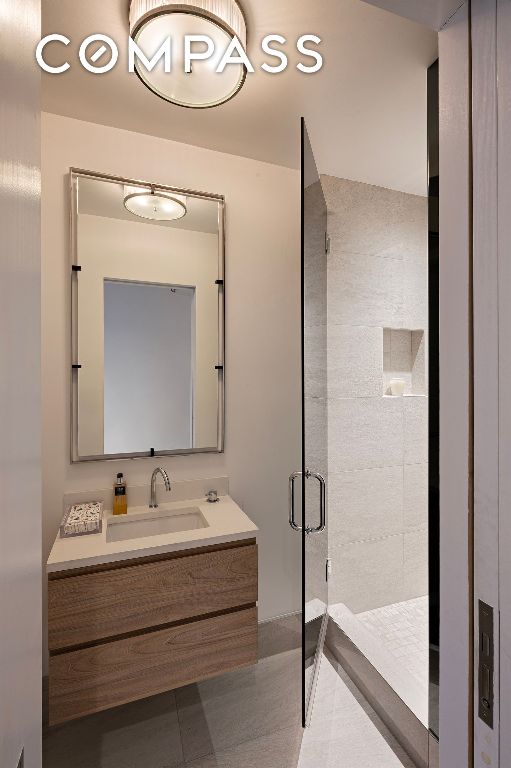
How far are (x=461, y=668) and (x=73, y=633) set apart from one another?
1.16 m

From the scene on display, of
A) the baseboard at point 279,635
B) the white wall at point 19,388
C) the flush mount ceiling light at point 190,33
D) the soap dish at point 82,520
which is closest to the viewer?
the white wall at point 19,388

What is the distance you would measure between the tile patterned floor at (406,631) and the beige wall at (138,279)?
131 cm

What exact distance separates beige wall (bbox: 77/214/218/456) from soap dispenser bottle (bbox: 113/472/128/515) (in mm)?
173

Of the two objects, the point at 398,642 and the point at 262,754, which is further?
the point at 398,642

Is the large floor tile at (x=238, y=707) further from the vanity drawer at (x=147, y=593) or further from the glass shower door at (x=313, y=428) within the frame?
the vanity drawer at (x=147, y=593)

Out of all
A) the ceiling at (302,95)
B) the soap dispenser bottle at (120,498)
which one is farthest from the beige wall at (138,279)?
the ceiling at (302,95)

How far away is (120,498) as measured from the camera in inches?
66.0

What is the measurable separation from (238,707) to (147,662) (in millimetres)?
546

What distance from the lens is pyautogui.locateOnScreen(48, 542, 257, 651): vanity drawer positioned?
123 cm

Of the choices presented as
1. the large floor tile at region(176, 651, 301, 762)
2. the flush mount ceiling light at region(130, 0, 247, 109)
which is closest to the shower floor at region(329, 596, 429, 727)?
the large floor tile at region(176, 651, 301, 762)

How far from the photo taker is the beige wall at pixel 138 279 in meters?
1.69

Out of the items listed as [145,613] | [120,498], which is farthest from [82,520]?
[145,613]

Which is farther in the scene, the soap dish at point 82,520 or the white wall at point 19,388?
the soap dish at point 82,520

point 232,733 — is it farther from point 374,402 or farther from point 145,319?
point 145,319
